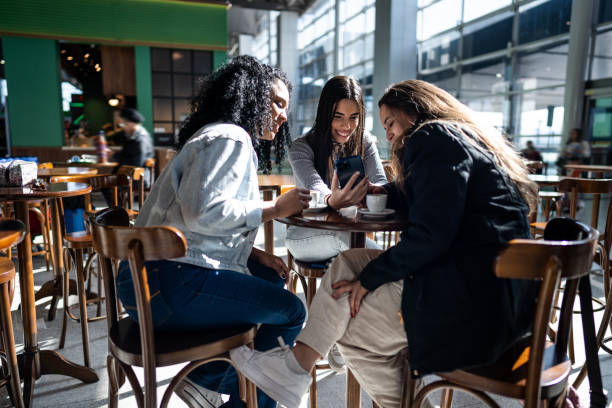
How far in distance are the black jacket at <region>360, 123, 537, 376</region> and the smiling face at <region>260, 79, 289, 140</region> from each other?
1.89ft

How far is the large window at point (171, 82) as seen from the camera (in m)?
9.59

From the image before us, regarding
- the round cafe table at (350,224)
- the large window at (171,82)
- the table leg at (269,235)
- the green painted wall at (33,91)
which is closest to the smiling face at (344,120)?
the table leg at (269,235)

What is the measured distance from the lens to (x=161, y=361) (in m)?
1.05

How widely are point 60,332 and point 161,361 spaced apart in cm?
180

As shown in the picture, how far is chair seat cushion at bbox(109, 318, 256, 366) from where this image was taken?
1063 mm

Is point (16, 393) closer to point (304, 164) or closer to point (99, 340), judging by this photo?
point (99, 340)

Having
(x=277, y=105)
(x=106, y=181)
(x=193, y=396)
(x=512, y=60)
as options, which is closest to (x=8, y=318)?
(x=193, y=396)

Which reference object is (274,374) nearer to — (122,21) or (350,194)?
(350,194)

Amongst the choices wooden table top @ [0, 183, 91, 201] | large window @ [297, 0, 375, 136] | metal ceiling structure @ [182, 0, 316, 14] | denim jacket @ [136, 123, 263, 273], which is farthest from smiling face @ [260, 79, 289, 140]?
metal ceiling structure @ [182, 0, 316, 14]

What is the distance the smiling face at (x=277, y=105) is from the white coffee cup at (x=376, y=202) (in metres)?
0.42

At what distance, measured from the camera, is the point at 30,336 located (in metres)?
1.84

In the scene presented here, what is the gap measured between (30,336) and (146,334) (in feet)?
3.91

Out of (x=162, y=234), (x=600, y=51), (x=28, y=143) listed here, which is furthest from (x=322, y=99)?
(x=28, y=143)

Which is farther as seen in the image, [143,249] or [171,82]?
[171,82]
